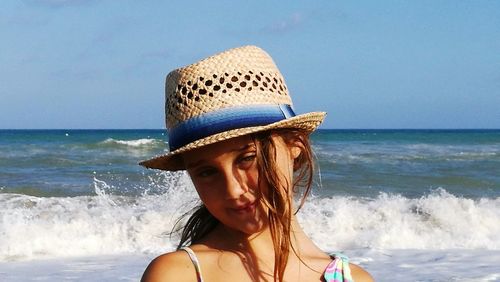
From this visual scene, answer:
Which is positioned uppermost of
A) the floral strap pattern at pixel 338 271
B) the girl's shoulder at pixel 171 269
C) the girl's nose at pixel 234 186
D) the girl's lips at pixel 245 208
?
the girl's nose at pixel 234 186

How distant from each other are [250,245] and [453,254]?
4.46 meters

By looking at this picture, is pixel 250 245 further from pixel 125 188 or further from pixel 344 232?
pixel 125 188

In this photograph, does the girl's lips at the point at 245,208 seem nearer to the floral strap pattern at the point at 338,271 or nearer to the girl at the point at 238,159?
the girl at the point at 238,159

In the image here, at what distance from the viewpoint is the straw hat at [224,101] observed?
4.39 feet

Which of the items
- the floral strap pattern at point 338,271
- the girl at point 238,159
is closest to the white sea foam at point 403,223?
the floral strap pattern at point 338,271

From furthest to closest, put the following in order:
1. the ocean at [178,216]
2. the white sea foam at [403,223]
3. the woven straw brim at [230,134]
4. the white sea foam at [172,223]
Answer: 1. the white sea foam at [403,223]
2. the white sea foam at [172,223]
3. the ocean at [178,216]
4. the woven straw brim at [230,134]

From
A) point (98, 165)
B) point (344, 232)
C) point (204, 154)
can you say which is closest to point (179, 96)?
point (204, 154)

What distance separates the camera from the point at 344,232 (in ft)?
24.4

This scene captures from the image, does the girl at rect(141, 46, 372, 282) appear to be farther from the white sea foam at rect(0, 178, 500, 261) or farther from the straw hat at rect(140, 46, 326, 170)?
the white sea foam at rect(0, 178, 500, 261)

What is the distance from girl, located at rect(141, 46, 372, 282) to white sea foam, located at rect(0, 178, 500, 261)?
4737 millimetres

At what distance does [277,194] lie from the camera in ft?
4.43

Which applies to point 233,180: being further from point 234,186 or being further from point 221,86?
point 221,86

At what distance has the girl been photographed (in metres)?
1.35

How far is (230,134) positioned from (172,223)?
20.8 feet
